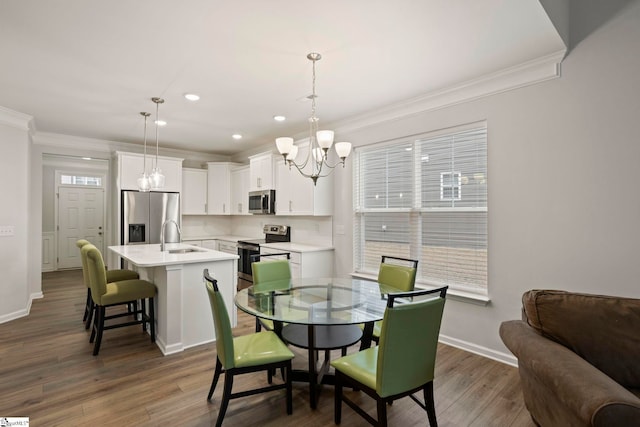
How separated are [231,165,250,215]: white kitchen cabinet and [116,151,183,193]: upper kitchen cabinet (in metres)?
1.04

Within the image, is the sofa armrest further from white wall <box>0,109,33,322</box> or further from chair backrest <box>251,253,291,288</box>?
white wall <box>0,109,33,322</box>

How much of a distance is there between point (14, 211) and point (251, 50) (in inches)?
158

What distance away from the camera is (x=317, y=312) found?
7.29ft

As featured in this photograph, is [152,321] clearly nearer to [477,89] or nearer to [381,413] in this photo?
[381,413]

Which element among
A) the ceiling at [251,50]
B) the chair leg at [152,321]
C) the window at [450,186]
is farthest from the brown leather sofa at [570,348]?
the chair leg at [152,321]

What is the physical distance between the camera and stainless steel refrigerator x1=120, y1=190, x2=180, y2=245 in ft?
17.6

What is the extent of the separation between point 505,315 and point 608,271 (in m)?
0.86

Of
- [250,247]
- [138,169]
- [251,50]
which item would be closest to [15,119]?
[138,169]

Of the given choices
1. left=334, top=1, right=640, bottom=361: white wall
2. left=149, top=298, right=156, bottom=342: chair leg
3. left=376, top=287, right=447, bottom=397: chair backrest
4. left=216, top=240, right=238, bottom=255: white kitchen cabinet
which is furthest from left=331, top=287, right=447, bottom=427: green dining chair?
left=216, top=240, right=238, bottom=255: white kitchen cabinet

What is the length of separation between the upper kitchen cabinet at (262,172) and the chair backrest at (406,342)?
12.9 feet

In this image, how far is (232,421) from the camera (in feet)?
6.81

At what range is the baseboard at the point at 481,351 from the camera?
9.51 ft

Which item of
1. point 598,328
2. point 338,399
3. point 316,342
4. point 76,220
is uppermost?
point 76,220

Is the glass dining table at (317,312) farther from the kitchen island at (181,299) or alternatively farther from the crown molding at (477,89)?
the crown molding at (477,89)
